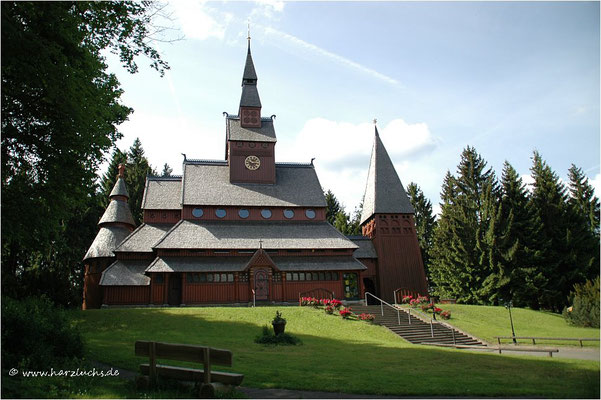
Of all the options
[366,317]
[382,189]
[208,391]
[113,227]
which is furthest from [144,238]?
[208,391]

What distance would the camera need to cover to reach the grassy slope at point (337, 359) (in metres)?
10.2

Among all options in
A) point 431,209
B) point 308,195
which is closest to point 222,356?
point 308,195

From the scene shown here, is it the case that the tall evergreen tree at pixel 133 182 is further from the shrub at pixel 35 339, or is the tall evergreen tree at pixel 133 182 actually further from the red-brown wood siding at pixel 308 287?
the shrub at pixel 35 339

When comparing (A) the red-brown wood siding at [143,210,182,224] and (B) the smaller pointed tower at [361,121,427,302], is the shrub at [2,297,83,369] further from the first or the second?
(B) the smaller pointed tower at [361,121,427,302]

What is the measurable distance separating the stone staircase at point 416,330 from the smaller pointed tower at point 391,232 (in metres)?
8.24

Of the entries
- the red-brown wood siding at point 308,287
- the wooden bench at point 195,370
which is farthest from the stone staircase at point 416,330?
the wooden bench at point 195,370

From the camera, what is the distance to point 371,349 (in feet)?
57.3

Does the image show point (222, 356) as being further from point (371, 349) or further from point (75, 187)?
point (75, 187)

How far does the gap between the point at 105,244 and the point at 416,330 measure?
84.3ft

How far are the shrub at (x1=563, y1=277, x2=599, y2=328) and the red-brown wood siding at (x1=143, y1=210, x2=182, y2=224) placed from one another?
3414 centimetres

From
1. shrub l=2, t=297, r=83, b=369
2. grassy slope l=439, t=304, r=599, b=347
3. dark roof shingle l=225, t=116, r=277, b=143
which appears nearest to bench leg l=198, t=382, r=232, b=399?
shrub l=2, t=297, r=83, b=369

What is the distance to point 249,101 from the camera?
1674 inches

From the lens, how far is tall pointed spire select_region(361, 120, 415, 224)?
38594 mm

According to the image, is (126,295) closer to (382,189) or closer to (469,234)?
(382,189)
